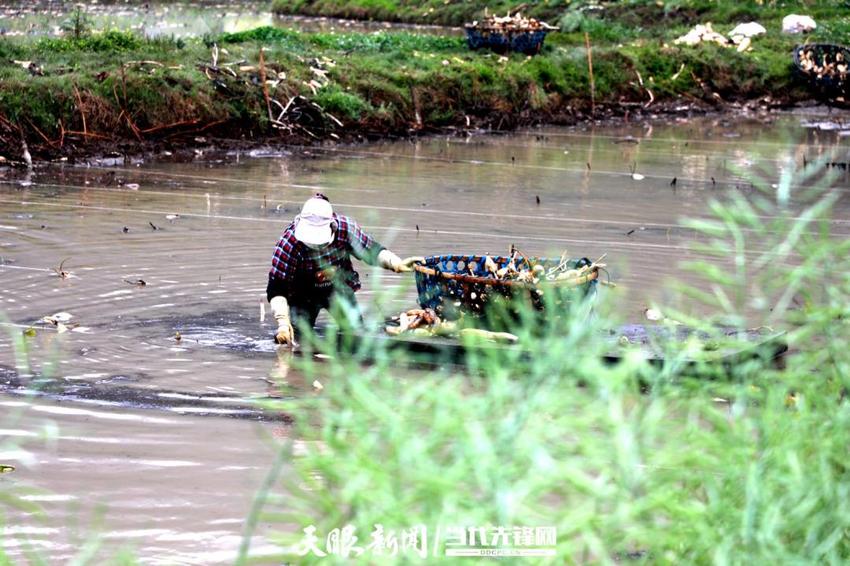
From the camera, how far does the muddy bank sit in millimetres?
16000

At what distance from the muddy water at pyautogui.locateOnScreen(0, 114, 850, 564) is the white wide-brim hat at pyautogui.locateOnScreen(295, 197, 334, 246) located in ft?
1.36

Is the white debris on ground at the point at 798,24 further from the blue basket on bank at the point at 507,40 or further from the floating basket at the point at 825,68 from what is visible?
the blue basket on bank at the point at 507,40

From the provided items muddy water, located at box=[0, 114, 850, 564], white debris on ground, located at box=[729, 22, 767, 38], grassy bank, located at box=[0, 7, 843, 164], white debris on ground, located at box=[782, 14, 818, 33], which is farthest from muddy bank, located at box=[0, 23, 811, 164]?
white debris on ground, located at box=[782, 14, 818, 33]

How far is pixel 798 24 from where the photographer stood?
28.3 m

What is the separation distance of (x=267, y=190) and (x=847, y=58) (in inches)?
573

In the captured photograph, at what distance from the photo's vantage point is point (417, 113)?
19734mm

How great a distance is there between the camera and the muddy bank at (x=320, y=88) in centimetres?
1600

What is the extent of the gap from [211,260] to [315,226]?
3.18m

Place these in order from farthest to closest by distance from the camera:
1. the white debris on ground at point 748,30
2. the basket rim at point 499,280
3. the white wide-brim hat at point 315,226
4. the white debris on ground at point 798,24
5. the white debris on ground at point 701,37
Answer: the white debris on ground at point 798,24 < the white debris on ground at point 748,30 < the white debris on ground at point 701,37 < the white wide-brim hat at point 315,226 < the basket rim at point 499,280

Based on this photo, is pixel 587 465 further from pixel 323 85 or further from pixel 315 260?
pixel 323 85

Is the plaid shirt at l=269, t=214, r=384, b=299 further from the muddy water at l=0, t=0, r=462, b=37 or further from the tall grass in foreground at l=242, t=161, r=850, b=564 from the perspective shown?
the muddy water at l=0, t=0, r=462, b=37

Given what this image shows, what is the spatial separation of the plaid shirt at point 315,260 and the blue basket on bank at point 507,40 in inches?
606

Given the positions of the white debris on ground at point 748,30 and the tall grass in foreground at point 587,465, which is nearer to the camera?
the tall grass in foreground at point 587,465

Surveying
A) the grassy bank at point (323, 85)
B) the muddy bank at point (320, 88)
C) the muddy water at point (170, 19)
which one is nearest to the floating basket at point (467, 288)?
the muddy bank at point (320, 88)
